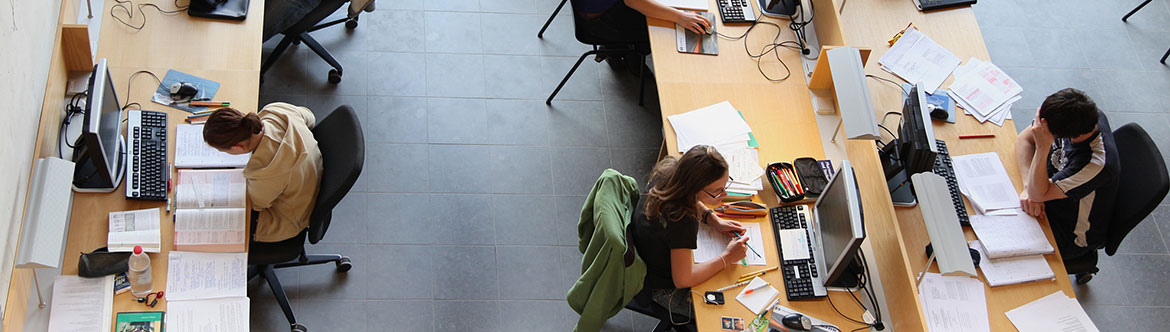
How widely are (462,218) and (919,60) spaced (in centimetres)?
218

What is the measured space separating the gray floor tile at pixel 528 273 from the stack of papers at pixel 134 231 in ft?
4.74

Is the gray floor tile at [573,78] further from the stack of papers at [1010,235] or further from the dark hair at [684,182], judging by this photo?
the stack of papers at [1010,235]

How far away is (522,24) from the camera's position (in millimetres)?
4781

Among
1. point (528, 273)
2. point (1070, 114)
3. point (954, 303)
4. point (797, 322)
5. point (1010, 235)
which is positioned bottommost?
point (528, 273)

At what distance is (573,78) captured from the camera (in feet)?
15.0

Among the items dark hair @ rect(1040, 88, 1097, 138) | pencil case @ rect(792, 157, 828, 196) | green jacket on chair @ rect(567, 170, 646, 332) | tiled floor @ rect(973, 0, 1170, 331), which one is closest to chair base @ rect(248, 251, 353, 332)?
green jacket on chair @ rect(567, 170, 646, 332)

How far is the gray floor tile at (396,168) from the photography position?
401 centimetres

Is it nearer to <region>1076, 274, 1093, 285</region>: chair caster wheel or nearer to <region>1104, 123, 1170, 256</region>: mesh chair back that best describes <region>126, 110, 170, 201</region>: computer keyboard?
<region>1104, 123, 1170, 256</region>: mesh chair back

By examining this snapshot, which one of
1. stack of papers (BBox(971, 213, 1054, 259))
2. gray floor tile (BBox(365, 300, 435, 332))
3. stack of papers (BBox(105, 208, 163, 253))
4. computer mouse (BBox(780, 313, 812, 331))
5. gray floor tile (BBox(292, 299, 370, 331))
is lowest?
gray floor tile (BBox(292, 299, 370, 331))

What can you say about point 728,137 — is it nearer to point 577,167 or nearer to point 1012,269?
point 577,167

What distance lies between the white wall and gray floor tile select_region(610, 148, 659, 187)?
8.04 ft

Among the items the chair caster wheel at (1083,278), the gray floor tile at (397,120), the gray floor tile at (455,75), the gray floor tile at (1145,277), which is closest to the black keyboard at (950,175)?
the chair caster wheel at (1083,278)

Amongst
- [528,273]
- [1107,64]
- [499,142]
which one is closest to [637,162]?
[499,142]

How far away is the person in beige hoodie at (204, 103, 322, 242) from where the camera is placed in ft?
9.17
